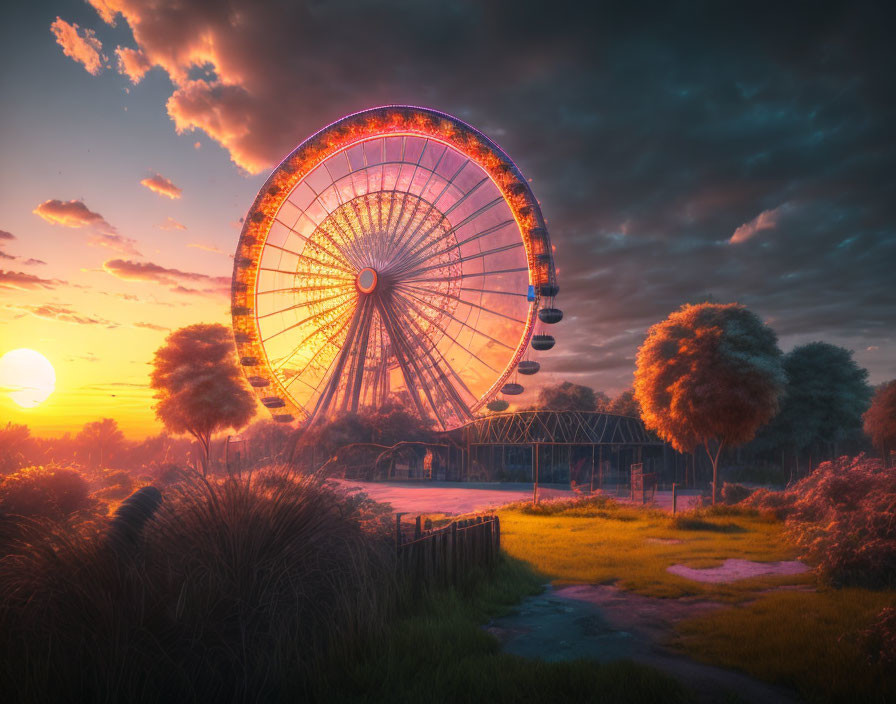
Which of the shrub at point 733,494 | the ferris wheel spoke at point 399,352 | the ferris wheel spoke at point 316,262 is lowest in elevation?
the shrub at point 733,494

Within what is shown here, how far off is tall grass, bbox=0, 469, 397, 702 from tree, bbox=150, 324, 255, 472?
3100 centimetres

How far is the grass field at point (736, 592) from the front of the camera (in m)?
5.32

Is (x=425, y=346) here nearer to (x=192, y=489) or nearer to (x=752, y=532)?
(x=752, y=532)

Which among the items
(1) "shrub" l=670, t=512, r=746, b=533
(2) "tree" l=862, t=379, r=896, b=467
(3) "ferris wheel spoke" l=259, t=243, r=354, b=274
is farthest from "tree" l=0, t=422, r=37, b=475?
(2) "tree" l=862, t=379, r=896, b=467

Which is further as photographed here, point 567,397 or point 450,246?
point 567,397

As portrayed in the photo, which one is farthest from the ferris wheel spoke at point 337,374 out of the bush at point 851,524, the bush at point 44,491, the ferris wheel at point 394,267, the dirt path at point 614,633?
the dirt path at point 614,633

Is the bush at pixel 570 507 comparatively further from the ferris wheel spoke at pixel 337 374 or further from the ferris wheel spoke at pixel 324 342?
the ferris wheel spoke at pixel 324 342

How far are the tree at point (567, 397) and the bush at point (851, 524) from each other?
5916cm


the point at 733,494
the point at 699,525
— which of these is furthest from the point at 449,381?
the point at 699,525

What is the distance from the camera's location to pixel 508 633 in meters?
6.90

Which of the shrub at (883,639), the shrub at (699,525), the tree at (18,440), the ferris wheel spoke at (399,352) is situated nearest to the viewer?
the shrub at (883,639)

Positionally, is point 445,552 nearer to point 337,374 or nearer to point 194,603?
point 194,603

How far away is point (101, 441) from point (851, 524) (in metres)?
80.6

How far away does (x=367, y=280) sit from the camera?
37938 mm
